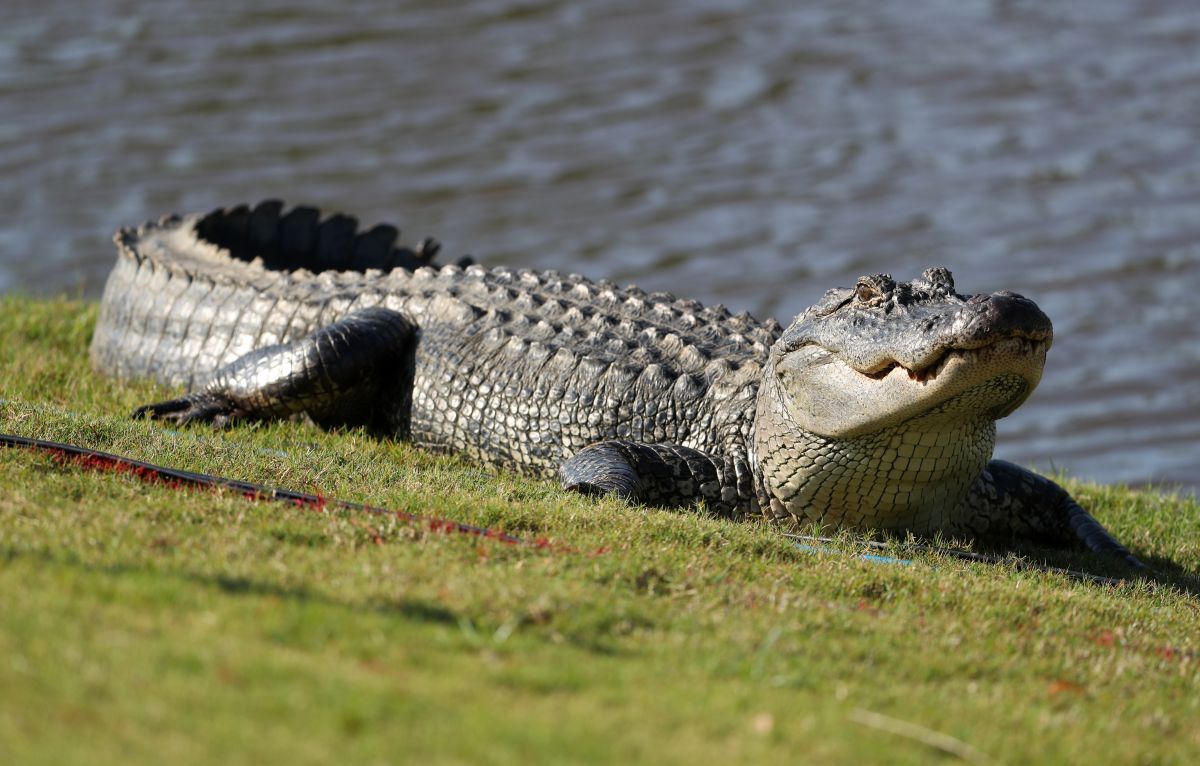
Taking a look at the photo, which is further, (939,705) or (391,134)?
(391,134)

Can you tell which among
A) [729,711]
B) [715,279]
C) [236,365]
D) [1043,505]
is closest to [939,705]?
[729,711]

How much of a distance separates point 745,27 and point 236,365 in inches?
473

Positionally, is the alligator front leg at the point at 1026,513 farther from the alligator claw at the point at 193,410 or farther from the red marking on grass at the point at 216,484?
the alligator claw at the point at 193,410

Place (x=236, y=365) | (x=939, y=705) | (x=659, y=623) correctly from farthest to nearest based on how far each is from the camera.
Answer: (x=236, y=365), (x=659, y=623), (x=939, y=705)

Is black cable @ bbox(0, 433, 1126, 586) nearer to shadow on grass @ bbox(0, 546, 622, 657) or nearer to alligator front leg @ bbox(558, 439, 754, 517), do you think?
shadow on grass @ bbox(0, 546, 622, 657)

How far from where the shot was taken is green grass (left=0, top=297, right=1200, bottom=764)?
8.77ft

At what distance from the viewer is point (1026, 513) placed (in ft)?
19.0

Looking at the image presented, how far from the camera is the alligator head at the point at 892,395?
468 centimetres

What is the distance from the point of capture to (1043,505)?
Result: 5.82m

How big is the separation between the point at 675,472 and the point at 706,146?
898cm

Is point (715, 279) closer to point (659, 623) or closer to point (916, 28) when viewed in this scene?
point (916, 28)

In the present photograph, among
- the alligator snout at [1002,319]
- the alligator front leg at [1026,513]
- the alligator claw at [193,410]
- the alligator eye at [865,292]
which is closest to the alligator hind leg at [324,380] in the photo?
the alligator claw at [193,410]

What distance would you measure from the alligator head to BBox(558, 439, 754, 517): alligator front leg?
0.14 m

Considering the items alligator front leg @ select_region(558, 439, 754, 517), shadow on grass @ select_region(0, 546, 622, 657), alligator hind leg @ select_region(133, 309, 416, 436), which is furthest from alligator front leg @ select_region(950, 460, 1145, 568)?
shadow on grass @ select_region(0, 546, 622, 657)
